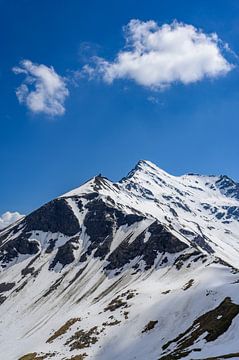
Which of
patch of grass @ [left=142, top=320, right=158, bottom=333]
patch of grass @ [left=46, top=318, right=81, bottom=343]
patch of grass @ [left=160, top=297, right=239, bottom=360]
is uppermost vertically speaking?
patch of grass @ [left=46, top=318, right=81, bottom=343]

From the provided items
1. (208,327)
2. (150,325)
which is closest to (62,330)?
(150,325)

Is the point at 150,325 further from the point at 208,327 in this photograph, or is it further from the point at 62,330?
the point at 62,330

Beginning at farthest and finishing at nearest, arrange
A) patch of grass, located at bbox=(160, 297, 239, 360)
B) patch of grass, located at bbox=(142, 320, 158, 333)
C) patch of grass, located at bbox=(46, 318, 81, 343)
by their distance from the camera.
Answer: patch of grass, located at bbox=(46, 318, 81, 343) < patch of grass, located at bbox=(142, 320, 158, 333) < patch of grass, located at bbox=(160, 297, 239, 360)

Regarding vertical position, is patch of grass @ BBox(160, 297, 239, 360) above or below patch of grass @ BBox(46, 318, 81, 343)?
below

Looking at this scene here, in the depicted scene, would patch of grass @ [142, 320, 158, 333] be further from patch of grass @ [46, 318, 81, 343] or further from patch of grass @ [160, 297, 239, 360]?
patch of grass @ [46, 318, 81, 343]

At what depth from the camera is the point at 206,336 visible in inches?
2997

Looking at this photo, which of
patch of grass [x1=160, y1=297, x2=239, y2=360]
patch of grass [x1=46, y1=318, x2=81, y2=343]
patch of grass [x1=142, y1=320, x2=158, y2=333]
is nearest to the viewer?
patch of grass [x1=160, y1=297, x2=239, y2=360]

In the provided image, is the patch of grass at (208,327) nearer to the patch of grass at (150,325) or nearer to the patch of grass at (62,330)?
the patch of grass at (150,325)

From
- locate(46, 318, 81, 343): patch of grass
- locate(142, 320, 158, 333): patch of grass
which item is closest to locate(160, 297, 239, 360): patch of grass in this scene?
locate(142, 320, 158, 333): patch of grass

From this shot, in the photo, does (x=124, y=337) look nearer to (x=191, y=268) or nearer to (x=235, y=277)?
(x=235, y=277)

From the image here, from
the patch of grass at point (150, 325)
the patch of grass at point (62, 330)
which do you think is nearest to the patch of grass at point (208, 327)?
the patch of grass at point (150, 325)

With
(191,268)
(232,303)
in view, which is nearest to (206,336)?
(232,303)

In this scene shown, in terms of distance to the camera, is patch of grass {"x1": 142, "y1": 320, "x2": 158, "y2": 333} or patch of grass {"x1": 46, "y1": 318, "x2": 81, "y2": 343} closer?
patch of grass {"x1": 142, "y1": 320, "x2": 158, "y2": 333}

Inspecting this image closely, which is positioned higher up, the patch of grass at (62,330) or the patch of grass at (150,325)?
the patch of grass at (62,330)
